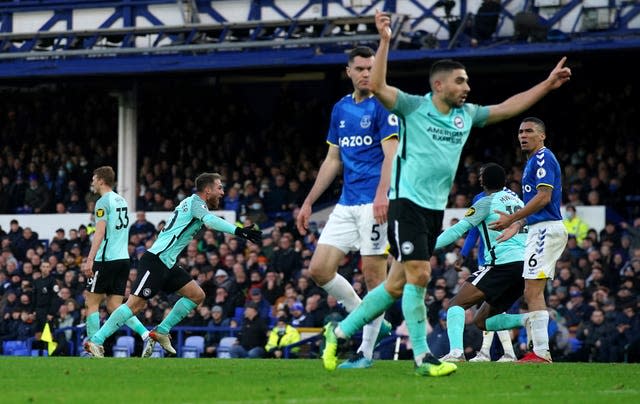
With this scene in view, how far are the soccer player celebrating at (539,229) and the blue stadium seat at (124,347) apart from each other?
11.4 metres

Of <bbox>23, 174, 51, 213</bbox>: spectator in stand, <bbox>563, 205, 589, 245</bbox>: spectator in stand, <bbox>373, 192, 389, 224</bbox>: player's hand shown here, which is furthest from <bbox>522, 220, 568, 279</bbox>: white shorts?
<bbox>23, 174, 51, 213</bbox>: spectator in stand

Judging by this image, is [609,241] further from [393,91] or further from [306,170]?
[393,91]

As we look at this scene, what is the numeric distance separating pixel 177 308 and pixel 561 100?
14173 mm

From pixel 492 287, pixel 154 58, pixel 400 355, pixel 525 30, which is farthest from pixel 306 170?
pixel 492 287

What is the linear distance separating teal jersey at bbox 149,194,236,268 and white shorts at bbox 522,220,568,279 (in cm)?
371

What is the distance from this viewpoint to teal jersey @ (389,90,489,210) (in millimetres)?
10359

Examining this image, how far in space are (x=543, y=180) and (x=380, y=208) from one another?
10.1 ft

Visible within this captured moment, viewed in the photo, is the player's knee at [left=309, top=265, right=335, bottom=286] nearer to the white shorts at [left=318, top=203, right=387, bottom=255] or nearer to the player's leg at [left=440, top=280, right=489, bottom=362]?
the white shorts at [left=318, top=203, right=387, bottom=255]

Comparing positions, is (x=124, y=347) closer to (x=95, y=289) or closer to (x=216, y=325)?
(x=216, y=325)

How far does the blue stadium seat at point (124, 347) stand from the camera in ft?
78.8

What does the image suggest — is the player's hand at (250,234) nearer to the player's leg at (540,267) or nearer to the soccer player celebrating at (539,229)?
the soccer player celebrating at (539,229)

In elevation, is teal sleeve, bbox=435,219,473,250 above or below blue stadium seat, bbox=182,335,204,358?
above

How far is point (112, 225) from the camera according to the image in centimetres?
1683

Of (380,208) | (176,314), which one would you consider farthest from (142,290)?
(380,208)
